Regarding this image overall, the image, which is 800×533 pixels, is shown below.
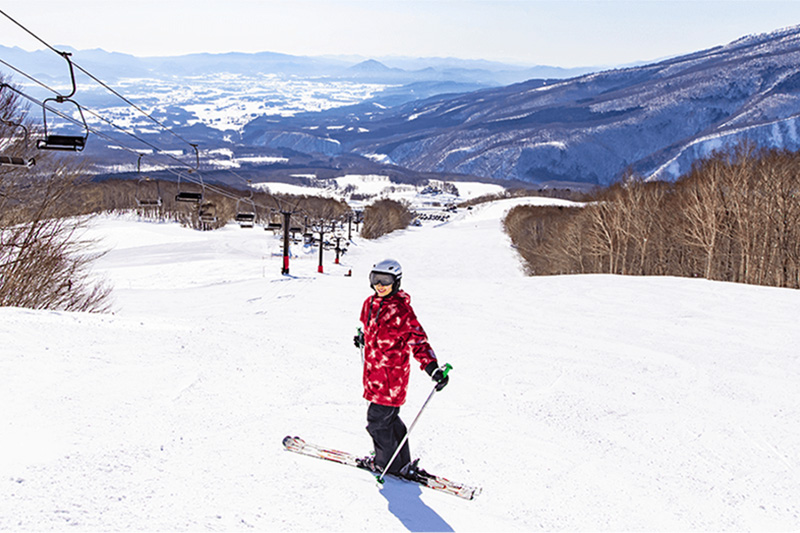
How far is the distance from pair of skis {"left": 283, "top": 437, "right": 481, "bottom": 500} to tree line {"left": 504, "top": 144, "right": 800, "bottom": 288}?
121ft

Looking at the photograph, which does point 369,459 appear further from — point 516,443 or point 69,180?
point 69,180

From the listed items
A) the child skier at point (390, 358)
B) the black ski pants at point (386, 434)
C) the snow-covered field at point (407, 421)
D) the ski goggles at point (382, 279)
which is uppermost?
the ski goggles at point (382, 279)

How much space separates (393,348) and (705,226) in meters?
40.6

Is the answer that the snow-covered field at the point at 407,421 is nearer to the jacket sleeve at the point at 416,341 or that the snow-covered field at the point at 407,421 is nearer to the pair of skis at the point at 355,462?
the pair of skis at the point at 355,462

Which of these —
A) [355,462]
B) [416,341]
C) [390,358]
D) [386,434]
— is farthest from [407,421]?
[416,341]

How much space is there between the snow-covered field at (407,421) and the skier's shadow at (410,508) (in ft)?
0.06

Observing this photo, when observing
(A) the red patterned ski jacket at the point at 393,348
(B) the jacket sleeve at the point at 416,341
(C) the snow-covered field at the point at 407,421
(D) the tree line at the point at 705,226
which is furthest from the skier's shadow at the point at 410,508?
(D) the tree line at the point at 705,226

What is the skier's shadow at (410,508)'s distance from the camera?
172 inches

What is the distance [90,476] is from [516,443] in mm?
4505

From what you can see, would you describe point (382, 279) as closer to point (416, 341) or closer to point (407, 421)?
point (416, 341)

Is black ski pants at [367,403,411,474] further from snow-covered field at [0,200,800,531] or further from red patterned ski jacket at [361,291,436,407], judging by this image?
snow-covered field at [0,200,800,531]

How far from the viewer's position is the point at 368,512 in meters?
4.42

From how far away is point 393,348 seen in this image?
499 cm

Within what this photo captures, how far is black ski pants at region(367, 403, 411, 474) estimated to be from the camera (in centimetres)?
508
